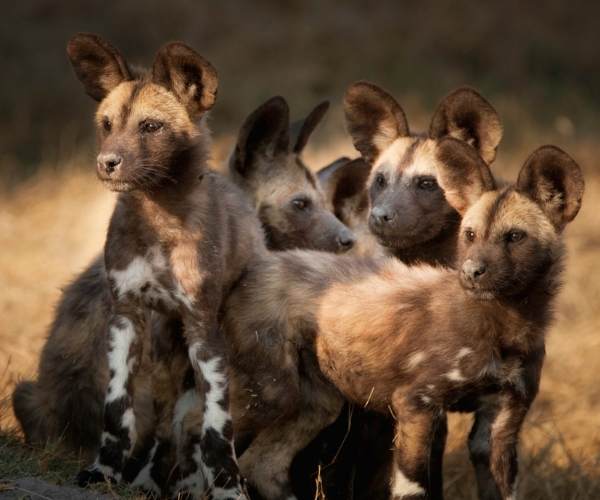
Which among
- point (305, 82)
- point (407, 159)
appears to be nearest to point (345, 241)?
point (407, 159)

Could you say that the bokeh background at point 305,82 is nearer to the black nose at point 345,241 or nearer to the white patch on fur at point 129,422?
the black nose at point 345,241

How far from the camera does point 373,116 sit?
598 centimetres

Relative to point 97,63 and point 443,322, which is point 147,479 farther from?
point 97,63

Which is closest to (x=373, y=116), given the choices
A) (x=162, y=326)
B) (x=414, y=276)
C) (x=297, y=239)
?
(x=297, y=239)

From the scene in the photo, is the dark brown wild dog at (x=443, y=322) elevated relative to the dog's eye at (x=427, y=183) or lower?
lower

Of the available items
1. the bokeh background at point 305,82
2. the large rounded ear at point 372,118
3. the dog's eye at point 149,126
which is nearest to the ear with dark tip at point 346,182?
the large rounded ear at point 372,118

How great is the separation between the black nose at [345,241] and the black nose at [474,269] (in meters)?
1.67

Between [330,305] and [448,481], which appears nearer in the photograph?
[330,305]

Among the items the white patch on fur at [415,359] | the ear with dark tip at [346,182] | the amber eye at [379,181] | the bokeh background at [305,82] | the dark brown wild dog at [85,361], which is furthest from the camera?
the bokeh background at [305,82]

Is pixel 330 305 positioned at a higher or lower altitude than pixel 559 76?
lower

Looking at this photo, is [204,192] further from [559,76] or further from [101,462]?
[559,76]

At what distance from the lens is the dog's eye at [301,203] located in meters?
5.94

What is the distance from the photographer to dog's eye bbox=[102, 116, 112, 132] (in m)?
4.40

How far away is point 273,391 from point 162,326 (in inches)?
21.0
